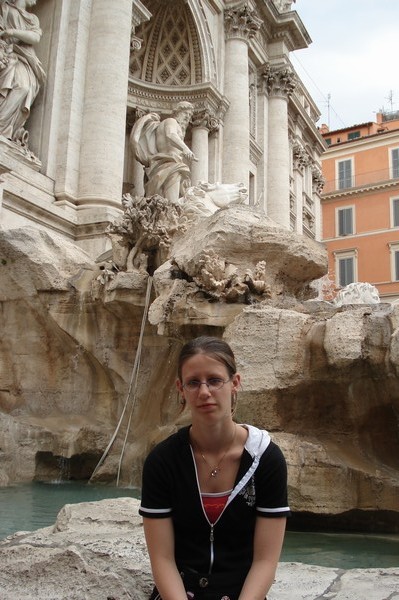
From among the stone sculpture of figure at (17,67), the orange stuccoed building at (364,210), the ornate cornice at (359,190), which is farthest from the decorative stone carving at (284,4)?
the stone sculpture of figure at (17,67)

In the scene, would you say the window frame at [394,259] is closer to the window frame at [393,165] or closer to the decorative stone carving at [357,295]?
the window frame at [393,165]

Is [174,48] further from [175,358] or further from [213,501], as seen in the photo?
[213,501]

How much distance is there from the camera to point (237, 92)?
64.7ft

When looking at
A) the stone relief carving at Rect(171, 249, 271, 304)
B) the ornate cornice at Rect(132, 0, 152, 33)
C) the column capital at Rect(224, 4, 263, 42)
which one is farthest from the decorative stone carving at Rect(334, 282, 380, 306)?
the column capital at Rect(224, 4, 263, 42)

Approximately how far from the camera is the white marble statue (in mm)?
8141

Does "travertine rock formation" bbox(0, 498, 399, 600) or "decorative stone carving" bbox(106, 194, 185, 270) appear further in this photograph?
"decorative stone carving" bbox(106, 194, 185, 270)

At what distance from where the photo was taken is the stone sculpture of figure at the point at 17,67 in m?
11.8

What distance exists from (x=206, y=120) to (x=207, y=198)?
1088 cm

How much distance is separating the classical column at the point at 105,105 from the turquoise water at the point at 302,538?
7.59m

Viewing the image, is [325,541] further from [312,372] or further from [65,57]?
[65,57]

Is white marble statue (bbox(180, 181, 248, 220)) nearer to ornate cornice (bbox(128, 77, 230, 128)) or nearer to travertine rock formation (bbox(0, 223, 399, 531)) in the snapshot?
travertine rock formation (bbox(0, 223, 399, 531))

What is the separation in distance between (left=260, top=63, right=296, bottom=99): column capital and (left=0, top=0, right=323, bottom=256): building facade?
0.13 feet

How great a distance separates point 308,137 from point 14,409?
88.4ft

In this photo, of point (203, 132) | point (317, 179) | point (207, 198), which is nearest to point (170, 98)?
point (203, 132)
